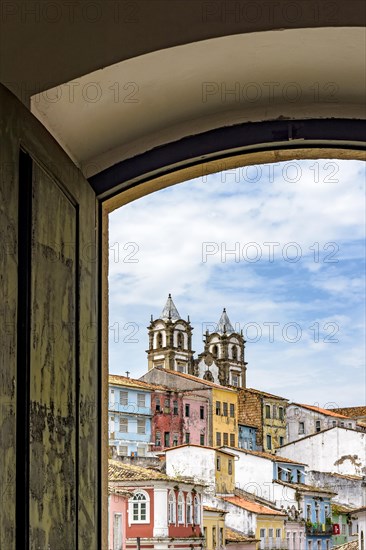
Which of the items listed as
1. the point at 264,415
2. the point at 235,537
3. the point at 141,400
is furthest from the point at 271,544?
the point at 141,400

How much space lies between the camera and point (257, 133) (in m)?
1.98

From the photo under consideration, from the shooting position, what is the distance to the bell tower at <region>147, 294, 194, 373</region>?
124 inches

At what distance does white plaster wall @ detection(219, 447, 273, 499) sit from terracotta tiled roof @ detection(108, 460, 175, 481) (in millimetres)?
263

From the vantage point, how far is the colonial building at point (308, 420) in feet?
10.3

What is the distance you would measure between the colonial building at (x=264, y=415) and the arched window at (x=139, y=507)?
1.48ft

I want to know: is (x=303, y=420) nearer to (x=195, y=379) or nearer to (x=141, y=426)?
(x=195, y=379)

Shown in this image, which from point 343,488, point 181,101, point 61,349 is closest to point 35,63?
point 181,101

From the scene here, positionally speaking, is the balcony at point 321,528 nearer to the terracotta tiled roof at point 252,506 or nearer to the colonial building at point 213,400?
the terracotta tiled roof at point 252,506

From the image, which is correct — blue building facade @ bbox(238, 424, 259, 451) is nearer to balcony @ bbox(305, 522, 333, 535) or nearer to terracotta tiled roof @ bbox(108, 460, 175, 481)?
terracotta tiled roof @ bbox(108, 460, 175, 481)

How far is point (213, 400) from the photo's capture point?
3.21m

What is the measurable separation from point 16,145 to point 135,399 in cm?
146

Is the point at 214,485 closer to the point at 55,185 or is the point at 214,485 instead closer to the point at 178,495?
the point at 178,495

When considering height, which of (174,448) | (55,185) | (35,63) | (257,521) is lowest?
(257,521)

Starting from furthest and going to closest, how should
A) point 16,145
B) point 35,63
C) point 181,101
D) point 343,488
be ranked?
point 343,488 → point 181,101 → point 35,63 → point 16,145
